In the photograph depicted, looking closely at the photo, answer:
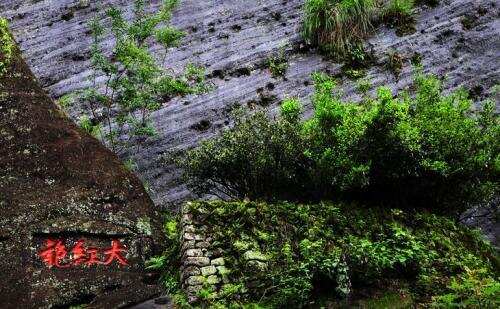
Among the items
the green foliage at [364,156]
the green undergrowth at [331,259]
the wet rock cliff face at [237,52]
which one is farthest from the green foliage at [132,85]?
the green undergrowth at [331,259]

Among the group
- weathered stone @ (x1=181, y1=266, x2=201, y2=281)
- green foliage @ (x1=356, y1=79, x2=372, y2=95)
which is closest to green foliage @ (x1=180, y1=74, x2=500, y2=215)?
weathered stone @ (x1=181, y1=266, x2=201, y2=281)

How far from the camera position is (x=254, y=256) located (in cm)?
536

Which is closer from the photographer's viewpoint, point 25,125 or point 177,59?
point 25,125

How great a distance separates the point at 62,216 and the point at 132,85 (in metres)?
3.00

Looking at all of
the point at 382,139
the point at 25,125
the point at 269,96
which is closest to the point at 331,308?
the point at 382,139

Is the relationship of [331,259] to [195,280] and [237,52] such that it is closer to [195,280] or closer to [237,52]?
[195,280]

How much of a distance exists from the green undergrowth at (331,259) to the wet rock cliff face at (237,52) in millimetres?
2953

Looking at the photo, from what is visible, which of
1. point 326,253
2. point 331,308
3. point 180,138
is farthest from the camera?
point 180,138

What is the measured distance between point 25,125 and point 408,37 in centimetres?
638

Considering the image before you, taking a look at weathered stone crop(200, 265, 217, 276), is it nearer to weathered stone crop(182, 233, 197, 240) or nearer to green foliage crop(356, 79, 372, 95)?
weathered stone crop(182, 233, 197, 240)

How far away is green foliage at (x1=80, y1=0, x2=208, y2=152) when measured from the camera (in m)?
8.33

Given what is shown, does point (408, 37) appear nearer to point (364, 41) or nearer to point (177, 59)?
point (364, 41)

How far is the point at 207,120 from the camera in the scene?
356 inches

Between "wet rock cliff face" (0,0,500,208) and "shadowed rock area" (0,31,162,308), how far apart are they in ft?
6.06
